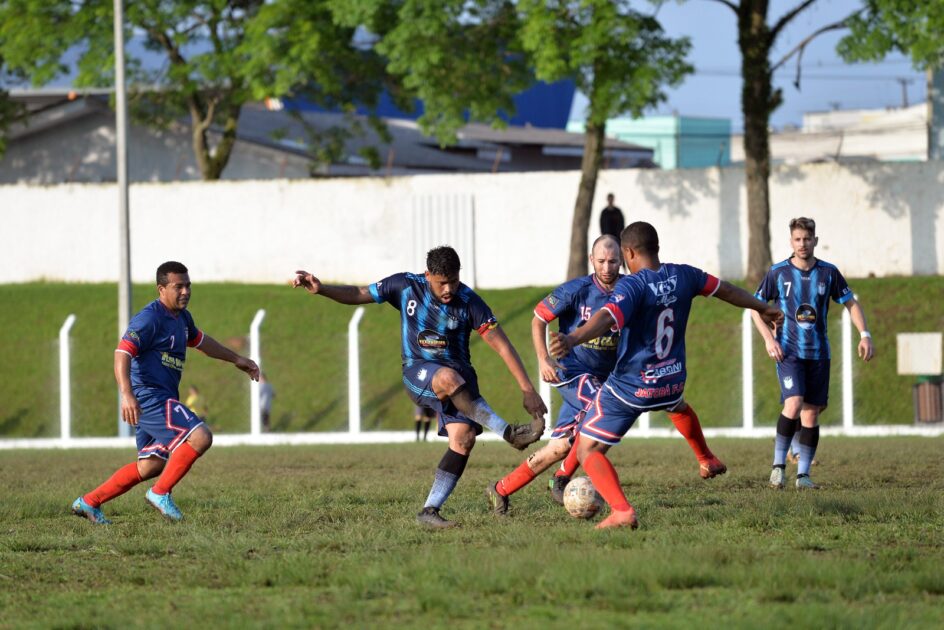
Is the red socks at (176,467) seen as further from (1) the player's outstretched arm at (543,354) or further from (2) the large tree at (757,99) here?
(2) the large tree at (757,99)

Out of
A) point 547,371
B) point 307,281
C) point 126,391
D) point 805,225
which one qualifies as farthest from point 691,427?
point 126,391

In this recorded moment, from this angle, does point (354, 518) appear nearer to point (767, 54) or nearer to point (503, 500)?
point (503, 500)

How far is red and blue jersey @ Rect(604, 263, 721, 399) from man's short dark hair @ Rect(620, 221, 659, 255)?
150 millimetres

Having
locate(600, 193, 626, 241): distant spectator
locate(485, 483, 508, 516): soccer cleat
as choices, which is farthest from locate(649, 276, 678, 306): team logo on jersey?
locate(600, 193, 626, 241): distant spectator

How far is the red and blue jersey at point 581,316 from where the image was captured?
9.62m

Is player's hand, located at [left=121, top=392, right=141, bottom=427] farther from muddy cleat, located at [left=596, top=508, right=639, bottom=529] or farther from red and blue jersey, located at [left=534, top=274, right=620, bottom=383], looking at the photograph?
muddy cleat, located at [left=596, top=508, right=639, bottom=529]

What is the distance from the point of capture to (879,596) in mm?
6133

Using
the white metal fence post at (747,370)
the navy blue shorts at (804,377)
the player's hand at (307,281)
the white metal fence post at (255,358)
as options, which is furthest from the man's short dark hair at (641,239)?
the white metal fence post at (255,358)

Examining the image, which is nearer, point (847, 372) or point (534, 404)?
point (534, 404)

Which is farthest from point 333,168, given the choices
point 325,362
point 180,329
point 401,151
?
point 180,329

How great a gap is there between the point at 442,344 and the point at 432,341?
0.07 meters

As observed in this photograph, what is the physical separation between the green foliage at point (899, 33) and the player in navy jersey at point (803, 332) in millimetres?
12962

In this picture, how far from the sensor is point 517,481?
9.55 meters

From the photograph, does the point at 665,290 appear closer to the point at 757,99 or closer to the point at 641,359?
the point at 641,359
